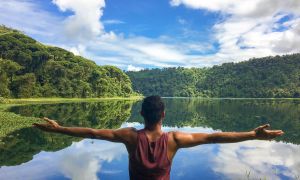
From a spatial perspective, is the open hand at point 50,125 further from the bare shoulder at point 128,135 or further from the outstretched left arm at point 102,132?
the bare shoulder at point 128,135

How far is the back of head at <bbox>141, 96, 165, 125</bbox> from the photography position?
5398 mm

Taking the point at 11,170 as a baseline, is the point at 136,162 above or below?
above

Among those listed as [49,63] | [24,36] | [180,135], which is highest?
[24,36]

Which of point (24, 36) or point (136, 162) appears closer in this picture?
point (136, 162)

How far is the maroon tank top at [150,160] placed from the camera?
17.1ft

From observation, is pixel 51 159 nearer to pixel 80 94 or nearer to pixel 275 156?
pixel 275 156

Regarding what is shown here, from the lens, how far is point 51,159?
2450cm

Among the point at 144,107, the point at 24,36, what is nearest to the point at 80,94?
the point at 24,36

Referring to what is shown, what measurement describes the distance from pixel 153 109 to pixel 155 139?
455mm

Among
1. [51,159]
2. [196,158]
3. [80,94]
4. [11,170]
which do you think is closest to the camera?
[11,170]

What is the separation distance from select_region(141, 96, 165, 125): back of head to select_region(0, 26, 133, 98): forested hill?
81.6m

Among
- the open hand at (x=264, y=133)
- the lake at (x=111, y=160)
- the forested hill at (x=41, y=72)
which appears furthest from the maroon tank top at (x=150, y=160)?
the forested hill at (x=41, y=72)

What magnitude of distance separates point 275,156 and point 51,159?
17.4 meters

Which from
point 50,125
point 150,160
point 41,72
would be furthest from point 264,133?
point 41,72
